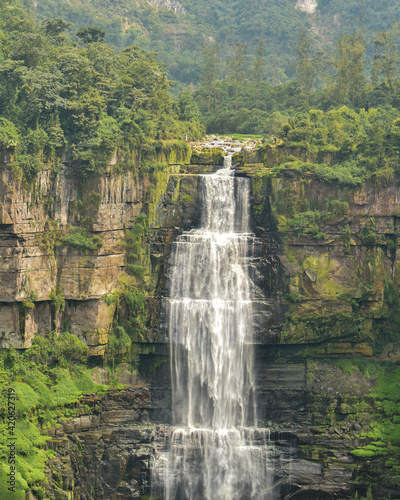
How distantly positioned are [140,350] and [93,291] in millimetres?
4143

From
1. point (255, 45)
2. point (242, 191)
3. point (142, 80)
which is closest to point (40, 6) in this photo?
point (255, 45)

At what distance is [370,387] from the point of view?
147 feet

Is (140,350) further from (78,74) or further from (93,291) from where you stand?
(78,74)

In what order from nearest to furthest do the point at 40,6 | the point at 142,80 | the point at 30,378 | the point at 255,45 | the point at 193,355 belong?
the point at 30,378 → the point at 193,355 → the point at 142,80 → the point at 40,6 → the point at 255,45

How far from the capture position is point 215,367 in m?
45.5

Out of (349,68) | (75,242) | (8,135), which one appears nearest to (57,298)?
(75,242)

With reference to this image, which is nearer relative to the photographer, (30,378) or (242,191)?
(30,378)

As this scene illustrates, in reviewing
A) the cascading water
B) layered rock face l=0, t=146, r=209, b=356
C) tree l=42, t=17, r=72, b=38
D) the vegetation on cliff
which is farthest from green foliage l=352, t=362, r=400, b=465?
tree l=42, t=17, r=72, b=38

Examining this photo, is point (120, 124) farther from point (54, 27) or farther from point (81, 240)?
point (54, 27)

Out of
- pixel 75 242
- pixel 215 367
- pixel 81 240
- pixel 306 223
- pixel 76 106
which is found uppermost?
pixel 76 106

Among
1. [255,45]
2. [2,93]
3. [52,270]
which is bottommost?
[52,270]

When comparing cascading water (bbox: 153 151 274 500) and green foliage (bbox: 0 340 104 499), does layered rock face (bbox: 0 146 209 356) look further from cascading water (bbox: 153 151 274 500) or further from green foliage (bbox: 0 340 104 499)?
cascading water (bbox: 153 151 274 500)

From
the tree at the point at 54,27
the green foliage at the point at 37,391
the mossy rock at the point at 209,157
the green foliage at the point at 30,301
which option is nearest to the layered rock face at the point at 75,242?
the green foliage at the point at 30,301

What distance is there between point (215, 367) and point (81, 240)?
31.8 ft
